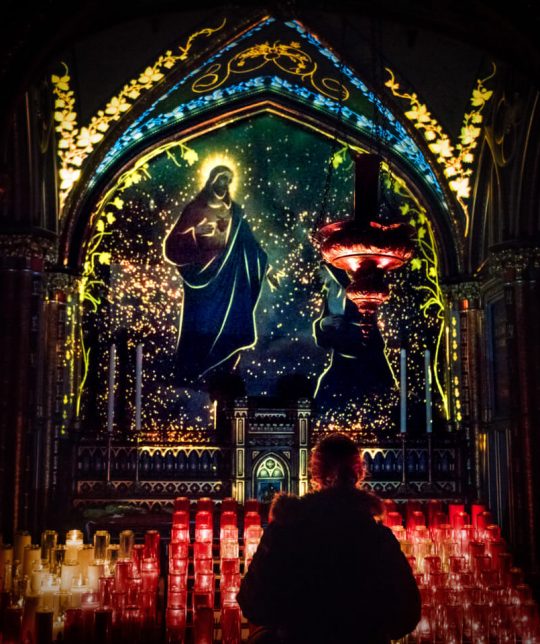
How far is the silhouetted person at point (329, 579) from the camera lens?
7.97ft

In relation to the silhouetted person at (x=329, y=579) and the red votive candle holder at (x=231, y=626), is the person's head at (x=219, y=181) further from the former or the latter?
the silhouetted person at (x=329, y=579)

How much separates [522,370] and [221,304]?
3.37m

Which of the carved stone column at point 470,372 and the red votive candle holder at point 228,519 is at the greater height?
the carved stone column at point 470,372

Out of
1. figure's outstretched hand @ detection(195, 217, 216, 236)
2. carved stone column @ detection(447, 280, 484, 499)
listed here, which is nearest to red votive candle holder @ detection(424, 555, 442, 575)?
carved stone column @ detection(447, 280, 484, 499)

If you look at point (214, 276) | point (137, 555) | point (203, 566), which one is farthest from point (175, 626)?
point (214, 276)

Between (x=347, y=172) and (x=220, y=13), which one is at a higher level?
(x=220, y=13)

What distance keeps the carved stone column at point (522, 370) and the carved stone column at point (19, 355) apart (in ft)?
13.8

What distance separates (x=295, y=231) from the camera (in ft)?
29.3

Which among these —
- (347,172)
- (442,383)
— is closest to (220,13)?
(347,172)

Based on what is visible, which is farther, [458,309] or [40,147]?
→ [458,309]

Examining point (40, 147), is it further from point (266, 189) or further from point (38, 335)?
point (266, 189)

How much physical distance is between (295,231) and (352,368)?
171 centimetres

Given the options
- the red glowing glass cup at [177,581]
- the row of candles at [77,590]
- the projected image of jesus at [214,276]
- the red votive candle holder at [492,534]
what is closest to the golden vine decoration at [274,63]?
the projected image of jesus at [214,276]

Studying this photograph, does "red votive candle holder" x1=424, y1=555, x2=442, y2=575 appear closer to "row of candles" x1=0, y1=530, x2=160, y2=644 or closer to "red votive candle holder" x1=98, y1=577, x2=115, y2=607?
"row of candles" x1=0, y1=530, x2=160, y2=644
